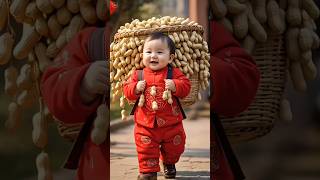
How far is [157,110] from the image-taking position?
1144 millimetres

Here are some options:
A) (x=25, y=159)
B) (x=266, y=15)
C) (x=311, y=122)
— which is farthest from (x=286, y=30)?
(x=25, y=159)

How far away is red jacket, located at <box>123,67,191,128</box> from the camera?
1.14 metres

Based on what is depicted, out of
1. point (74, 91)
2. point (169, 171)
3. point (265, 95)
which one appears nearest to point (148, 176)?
point (169, 171)

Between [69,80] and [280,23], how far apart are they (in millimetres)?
557

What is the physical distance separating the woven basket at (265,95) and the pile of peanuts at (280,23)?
1.0 inches

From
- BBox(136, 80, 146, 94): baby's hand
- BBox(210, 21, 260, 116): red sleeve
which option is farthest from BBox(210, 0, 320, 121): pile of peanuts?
BBox(136, 80, 146, 94): baby's hand

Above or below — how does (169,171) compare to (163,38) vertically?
below

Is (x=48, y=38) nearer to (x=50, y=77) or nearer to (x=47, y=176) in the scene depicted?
(x=50, y=77)

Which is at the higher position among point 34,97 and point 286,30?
point 286,30

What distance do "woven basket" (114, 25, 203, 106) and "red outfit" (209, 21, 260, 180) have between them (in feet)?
0.18

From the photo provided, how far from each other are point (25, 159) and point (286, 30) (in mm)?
823

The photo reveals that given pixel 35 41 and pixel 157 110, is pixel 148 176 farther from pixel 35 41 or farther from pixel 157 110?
pixel 35 41

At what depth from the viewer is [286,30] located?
4.17 feet

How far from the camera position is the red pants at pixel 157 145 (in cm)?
116
